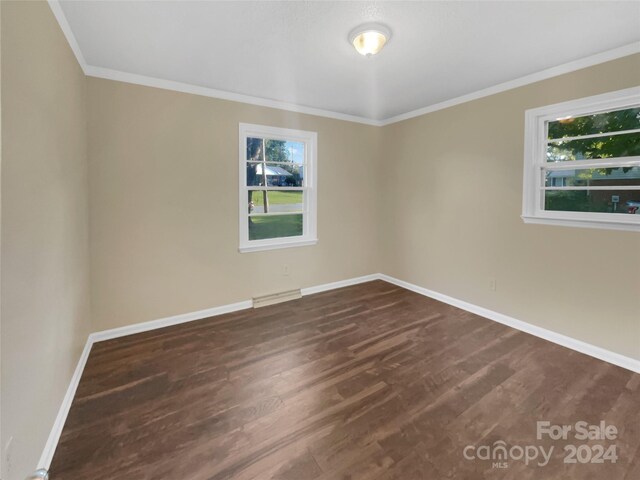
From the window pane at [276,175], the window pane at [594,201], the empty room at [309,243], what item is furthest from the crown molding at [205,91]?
the window pane at [594,201]

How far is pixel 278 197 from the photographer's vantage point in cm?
397

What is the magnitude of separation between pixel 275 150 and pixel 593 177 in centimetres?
338

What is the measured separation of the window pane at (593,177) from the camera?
8.11ft

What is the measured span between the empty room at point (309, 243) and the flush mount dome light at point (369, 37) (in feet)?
0.07

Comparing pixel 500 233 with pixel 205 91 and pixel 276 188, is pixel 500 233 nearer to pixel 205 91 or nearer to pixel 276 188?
pixel 276 188

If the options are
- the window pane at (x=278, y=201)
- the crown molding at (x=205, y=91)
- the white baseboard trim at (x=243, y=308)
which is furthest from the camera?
the window pane at (x=278, y=201)

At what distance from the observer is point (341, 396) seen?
82.6 inches

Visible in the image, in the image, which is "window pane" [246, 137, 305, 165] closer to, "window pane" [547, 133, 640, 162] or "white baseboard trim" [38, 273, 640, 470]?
"white baseboard trim" [38, 273, 640, 470]

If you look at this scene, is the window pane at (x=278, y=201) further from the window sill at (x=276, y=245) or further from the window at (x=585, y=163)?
the window at (x=585, y=163)

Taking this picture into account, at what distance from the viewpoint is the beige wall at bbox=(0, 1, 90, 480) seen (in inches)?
48.2

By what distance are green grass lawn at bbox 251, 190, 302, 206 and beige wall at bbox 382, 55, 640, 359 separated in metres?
1.56

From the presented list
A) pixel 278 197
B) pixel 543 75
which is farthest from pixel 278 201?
pixel 543 75

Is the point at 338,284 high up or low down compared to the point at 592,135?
down

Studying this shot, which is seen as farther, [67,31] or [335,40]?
[335,40]
